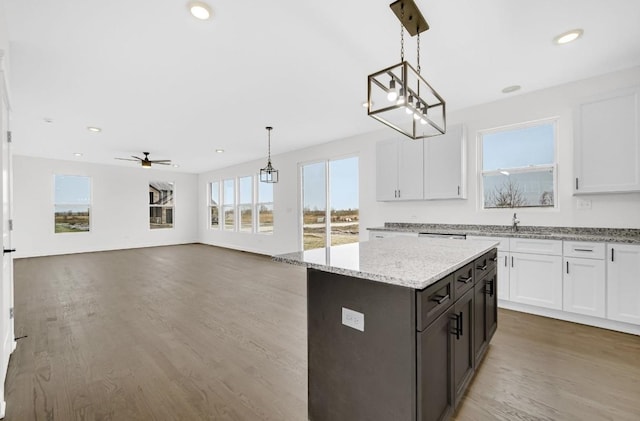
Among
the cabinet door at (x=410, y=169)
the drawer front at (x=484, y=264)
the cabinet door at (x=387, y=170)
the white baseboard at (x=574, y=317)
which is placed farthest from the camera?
the cabinet door at (x=387, y=170)

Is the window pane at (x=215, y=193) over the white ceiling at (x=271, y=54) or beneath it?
beneath

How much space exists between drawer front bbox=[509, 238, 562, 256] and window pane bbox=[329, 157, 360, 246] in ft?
9.19

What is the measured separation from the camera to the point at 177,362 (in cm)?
229

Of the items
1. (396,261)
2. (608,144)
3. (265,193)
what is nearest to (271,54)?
(396,261)

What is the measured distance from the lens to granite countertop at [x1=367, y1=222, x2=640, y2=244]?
9.64 ft

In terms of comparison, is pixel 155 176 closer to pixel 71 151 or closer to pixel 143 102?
pixel 71 151

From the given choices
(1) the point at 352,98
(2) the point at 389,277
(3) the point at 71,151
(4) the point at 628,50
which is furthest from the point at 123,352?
(3) the point at 71,151

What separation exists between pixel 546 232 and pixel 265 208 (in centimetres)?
622

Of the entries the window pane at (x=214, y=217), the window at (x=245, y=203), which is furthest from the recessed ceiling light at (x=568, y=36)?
the window pane at (x=214, y=217)

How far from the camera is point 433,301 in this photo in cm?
136

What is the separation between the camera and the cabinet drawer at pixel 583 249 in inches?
112

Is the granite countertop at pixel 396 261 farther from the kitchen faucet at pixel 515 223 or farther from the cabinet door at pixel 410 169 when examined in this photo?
the cabinet door at pixel 410 169

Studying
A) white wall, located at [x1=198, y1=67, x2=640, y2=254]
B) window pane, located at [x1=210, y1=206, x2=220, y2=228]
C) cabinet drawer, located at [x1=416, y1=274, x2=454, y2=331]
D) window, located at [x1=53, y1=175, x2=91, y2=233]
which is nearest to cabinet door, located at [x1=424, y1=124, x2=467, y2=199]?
white wall, located at [x1=198, y1=67, x2=640, y2=254]

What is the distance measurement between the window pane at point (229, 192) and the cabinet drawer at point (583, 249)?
8.13 metres
